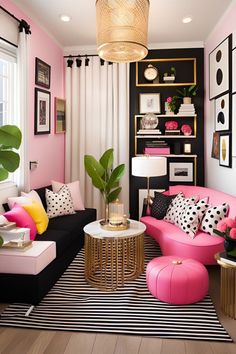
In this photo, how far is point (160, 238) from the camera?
11.7 feet

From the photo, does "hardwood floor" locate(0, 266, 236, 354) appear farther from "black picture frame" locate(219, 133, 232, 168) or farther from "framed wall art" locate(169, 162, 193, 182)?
"framed wall art" locate(169, 162, 193, 182)

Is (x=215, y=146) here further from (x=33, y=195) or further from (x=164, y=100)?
(x=33, y=195)

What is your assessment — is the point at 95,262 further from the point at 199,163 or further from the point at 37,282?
the point at 199,163

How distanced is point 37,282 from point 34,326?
1.10 ft

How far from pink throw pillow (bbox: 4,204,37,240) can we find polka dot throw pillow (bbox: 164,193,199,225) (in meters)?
1.58

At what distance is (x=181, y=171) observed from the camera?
505 cm

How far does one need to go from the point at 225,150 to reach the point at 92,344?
104 inches

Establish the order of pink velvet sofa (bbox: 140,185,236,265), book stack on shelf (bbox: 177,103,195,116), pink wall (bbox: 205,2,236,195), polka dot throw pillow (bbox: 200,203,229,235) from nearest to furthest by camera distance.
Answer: pink velvet sofa (bbox: 140,185,236,265) → polka dot throw pillow (bbox: 200,203,229,235) → pink wall (bbox: 205,2,236,195) → book stack on shelf (bbox: 177,103,195,116)

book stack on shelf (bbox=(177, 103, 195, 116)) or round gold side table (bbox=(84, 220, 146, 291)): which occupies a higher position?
book stack on shelf (bbox=(177, 103, 195, 116))

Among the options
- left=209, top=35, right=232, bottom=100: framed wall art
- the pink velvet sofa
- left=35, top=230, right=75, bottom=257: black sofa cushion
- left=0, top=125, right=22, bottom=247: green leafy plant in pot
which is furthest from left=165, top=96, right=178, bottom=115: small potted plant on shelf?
left=0, top=125, right=22, bottom=247: green leafy plant in pot

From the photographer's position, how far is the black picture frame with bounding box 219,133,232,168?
374cm

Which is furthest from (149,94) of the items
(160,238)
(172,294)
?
(172,294)

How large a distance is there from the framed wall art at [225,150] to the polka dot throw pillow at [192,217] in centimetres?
57

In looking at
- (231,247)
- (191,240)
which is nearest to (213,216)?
(191,240)
